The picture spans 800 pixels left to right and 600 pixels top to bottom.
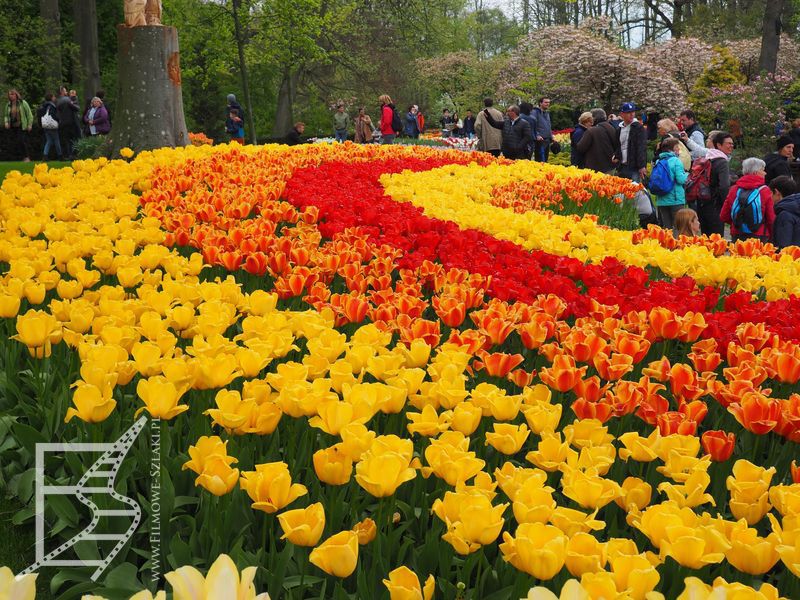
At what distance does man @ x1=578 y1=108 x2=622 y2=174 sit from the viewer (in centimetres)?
1299

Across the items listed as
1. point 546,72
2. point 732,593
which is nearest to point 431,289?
point 732,593

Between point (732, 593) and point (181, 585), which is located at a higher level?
point (181, 585)

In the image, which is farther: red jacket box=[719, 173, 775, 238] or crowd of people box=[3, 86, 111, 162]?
crowd of people box=[3, 86, 111, 162]

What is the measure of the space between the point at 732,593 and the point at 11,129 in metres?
19.8

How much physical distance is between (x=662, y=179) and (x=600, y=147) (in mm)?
3380

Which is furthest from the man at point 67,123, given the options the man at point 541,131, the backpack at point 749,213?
the backpack at point 749,213

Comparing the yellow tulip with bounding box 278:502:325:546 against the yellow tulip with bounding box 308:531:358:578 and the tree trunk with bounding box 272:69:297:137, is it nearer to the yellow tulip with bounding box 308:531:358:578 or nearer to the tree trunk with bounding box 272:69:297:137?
the yellow tulip with bounding box 308:531:358:578

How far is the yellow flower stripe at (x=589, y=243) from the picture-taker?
483 cm

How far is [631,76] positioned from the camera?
27297mm

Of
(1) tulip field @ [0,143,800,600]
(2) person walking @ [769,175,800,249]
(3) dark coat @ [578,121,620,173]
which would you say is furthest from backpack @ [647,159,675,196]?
(1) tulip field @ [0,143,800,600]

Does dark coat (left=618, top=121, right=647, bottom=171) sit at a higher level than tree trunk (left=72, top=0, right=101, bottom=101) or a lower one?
lower

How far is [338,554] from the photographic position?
1.56m

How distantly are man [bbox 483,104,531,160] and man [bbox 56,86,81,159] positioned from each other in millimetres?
9293

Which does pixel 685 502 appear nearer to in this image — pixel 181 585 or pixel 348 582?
pixel 348 582
